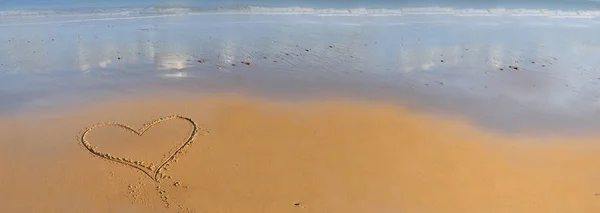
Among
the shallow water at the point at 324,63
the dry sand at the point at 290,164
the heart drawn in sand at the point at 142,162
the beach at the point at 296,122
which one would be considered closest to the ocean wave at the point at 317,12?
the shallow water at the point at 324,63

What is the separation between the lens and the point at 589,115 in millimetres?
6625

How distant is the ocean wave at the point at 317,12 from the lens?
50.1ft

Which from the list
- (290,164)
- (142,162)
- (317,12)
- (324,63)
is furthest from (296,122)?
(317,12)

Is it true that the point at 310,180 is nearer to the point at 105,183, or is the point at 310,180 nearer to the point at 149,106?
the point at 105,183

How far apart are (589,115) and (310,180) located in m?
4.94

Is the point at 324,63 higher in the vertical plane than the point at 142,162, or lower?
higher

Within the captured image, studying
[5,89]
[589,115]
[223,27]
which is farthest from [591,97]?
[5,89]

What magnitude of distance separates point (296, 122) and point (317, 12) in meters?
10.5

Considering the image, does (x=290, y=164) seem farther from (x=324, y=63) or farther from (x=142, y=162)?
(x=324, y=63)

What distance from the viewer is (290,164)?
4.92m

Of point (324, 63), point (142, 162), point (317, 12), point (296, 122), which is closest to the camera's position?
point (142, 162)

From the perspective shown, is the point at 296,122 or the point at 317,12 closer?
the point at 296,122

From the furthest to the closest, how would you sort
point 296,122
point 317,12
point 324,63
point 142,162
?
point 317,12 → point 324,63 → point 296,122 → point 142,162

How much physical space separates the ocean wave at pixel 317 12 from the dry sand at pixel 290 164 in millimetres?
9836
